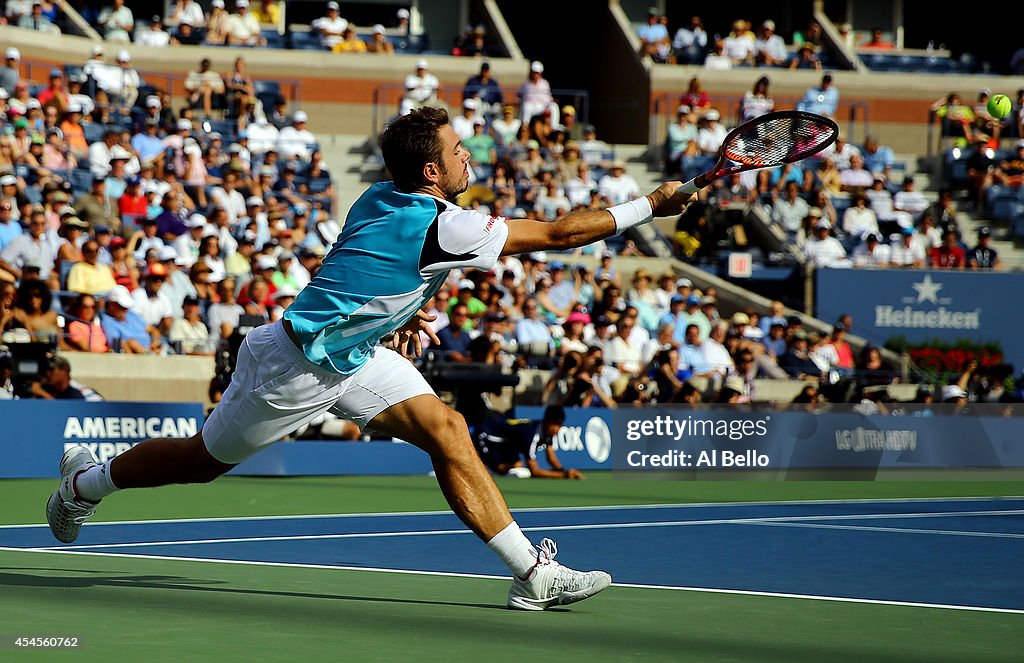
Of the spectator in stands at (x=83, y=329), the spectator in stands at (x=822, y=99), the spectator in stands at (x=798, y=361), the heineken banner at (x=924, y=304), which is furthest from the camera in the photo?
the spectator in stands at (x=822, y=99)

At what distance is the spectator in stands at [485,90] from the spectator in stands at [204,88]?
15.4 feet

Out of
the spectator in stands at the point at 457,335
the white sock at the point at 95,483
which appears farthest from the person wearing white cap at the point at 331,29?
the white sock at the point at 95,483

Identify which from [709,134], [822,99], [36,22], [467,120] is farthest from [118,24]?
[822,99]

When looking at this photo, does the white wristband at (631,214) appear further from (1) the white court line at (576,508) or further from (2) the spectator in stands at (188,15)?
(2) the spectator in stands at (188,15)

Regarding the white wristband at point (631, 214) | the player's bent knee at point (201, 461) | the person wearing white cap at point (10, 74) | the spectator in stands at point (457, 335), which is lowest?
the spectator in stands at point (457, 335)

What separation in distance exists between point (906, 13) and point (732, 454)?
76.7ft

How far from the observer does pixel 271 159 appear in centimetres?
2230

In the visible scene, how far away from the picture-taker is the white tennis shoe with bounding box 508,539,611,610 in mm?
6141

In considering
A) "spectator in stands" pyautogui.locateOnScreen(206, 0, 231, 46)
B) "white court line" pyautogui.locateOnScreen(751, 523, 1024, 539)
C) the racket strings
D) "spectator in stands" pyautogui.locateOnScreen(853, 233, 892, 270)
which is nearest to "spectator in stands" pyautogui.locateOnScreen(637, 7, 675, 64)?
"spectator in stands" pyautogui.locateOnScreen(853, 233, 892, 270)

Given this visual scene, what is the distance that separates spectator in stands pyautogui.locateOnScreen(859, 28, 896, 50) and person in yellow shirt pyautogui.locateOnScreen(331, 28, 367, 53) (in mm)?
12055

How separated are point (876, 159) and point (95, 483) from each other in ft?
75.2

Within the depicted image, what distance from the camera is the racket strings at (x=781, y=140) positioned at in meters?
6.92

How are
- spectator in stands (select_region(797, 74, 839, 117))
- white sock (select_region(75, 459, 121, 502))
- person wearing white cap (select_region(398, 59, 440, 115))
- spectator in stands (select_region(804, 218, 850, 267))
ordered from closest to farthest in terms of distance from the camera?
white sock (select_region(75, 459, 121, 502)) < spectator in stands (select_region(804, 218, 850, 267)) < person wearing white cap (select_region(398, 59, 440, 115)) < spectator in stands (select_region(797, 74, 839, 117))

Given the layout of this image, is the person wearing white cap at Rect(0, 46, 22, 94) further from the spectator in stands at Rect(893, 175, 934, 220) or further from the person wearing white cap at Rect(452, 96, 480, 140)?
the spectator in stands at Rect(893, 175, 934, 220)
